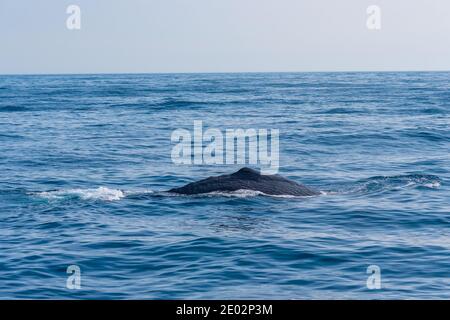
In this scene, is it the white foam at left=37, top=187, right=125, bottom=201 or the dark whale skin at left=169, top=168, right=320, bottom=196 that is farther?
the white foam at left=37, top=187, right=125, bottom=201

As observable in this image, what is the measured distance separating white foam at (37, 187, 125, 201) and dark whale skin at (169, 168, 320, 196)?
2130mm

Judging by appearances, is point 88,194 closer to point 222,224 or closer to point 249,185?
point 249,185

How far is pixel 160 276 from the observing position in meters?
14.4

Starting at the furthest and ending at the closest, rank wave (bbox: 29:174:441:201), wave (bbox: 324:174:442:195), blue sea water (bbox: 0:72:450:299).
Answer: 1. wave (bbox: 324:174:442:195)
2. wave (bbox: 29:174:441:201)
3. blue sea water (bbox: 0:72:450:299)

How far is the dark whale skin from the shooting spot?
23.6 metres

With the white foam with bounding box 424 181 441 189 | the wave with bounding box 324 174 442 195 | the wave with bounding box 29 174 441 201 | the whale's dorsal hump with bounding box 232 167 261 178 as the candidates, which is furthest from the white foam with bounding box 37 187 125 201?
the white foam with bounding box 424 181 441 189

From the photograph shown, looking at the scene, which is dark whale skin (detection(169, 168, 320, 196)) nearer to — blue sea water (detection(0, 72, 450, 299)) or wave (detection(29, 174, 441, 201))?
wave (detection(29, 174, 441, 201))

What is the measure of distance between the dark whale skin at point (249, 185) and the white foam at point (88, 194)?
2.13 meters

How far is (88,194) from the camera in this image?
24.4 m

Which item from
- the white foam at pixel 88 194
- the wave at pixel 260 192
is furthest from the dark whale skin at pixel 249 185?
the white foam at pixel 88 194

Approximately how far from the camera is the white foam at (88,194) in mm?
23859

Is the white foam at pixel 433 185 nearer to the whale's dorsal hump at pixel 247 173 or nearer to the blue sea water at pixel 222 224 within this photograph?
the blue sea water at pixel 222 224

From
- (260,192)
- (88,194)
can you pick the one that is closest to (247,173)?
(260,192)

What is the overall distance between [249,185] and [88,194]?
568 centimetres
